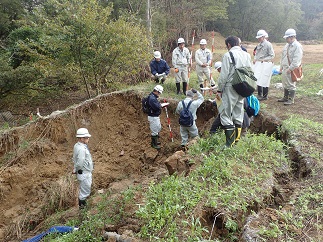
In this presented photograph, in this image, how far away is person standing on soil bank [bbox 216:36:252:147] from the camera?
4777 millimetres

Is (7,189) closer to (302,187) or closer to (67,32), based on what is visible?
(67,32)

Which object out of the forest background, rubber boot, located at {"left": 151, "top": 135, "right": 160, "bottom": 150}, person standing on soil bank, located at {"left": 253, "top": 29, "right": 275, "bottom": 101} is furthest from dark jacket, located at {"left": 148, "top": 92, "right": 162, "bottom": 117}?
the forest background

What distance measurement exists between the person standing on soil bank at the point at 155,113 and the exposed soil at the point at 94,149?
386 mm

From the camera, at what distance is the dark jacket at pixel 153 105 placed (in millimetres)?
7484

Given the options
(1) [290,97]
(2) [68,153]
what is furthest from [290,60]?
(2) [68,153]

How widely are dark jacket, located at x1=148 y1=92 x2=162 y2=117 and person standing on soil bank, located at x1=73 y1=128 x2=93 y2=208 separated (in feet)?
7.13

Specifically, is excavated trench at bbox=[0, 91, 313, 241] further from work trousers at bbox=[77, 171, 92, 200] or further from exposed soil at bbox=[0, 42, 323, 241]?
work trousers at bbox=[77, 171, 92, 200]

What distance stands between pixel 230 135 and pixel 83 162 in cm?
313

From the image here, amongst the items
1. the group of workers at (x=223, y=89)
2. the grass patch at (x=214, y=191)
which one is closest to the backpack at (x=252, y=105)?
the group of workers at (x=223, y=89)

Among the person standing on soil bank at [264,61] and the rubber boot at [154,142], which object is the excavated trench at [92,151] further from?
the person standing on soil bank at [264,61]

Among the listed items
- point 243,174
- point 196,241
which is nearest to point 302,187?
point 243,174

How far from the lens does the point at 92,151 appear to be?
8.52 meters

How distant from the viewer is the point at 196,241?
3205mm

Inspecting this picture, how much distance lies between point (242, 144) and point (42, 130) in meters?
5.63
